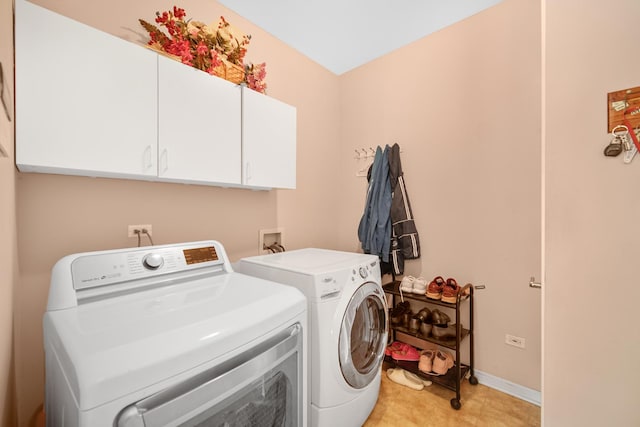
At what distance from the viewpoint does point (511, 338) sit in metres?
1.81

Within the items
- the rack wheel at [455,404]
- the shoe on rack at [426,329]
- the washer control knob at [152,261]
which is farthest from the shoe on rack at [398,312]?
the washer control knob at [152,261]

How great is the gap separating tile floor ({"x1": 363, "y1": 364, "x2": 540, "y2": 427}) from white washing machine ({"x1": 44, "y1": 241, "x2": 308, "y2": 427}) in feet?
2.87

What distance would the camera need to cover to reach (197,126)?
1.41 m

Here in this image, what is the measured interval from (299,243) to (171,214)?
1.12 m

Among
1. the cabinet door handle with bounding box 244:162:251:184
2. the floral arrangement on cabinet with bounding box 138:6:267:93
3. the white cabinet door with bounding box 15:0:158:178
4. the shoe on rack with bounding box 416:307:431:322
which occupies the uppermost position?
the floral arrangement on cabinet with bounding box 138:6:267:93

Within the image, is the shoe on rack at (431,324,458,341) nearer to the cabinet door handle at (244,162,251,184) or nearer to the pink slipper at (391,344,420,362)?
the pink slipper at (391,344,420,362)

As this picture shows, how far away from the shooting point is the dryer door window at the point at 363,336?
4.46ft

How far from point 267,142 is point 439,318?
177 cm

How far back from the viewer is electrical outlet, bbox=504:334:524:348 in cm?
177

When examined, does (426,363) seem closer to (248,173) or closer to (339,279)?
(339,279)

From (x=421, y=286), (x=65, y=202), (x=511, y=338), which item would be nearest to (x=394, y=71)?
(x=421, y=286)

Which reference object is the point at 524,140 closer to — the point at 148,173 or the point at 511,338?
the point at 511,338

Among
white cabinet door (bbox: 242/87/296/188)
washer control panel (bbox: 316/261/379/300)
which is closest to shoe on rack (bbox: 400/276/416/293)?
washer control panel (bbox: 316/261/379/300)

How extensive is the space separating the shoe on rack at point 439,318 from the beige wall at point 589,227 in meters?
0.79
